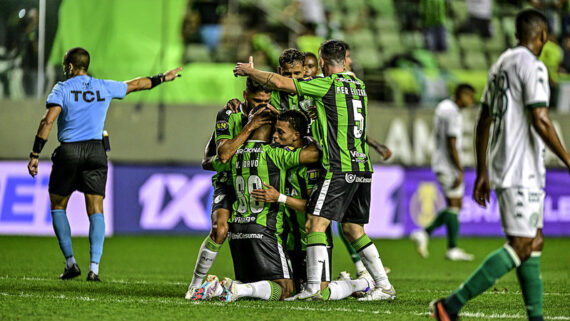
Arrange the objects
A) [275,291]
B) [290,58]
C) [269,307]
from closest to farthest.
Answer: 1. [269,307]
2. [275,291]
3. [290,58]

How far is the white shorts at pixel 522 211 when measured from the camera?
16.1ft

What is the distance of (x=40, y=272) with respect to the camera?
343 inches

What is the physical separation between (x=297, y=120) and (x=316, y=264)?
1144 millimetres

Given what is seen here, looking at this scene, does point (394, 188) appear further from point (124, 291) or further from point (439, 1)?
point (124, 291)

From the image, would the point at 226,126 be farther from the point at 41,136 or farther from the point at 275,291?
the point at 41,136

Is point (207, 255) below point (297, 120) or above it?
below

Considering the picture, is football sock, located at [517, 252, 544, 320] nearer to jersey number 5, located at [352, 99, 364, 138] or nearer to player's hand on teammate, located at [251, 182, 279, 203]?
jersey number 5, located at [352, 99, 364, 138]

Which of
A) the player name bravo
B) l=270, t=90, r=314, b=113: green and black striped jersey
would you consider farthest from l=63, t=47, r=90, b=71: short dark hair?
the player name bravo

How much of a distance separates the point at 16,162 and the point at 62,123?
6632 millimetres

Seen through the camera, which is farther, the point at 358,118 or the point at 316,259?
the point at 358,118

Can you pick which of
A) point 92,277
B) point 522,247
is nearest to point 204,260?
point 92,277

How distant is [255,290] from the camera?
20.9 ft

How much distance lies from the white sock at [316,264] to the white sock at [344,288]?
0.19 m

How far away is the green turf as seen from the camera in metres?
5.76
